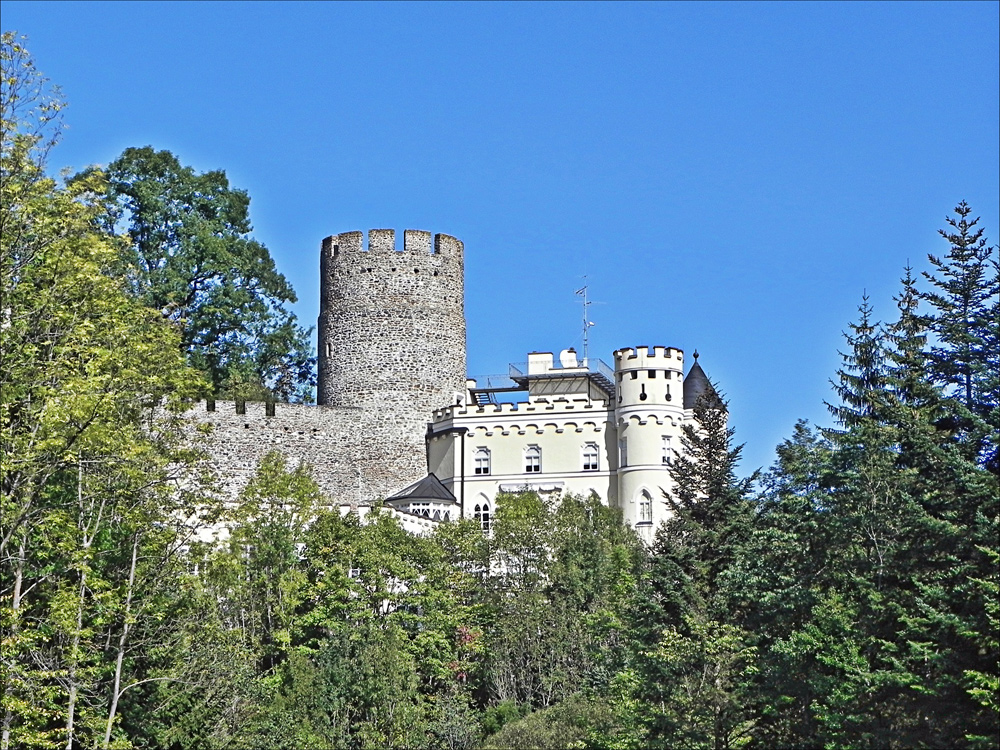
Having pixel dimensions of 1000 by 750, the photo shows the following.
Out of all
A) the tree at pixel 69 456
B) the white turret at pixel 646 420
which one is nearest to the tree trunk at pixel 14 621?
the tree at pixel 69 456

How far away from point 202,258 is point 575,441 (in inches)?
530

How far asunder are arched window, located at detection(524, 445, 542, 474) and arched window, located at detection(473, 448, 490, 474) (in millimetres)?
1219

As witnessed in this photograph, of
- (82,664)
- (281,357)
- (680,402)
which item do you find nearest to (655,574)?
(82,664)

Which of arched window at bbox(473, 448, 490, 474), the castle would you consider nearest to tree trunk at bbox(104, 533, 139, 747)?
the castle

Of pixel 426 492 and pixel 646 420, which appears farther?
pixel 646 420

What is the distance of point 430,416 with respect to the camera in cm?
5888

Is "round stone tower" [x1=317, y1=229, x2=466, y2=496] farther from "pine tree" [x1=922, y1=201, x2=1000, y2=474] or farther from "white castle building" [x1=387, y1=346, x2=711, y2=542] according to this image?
"pine tree" [x1=922, y1=201, x2=1000, y2=474]

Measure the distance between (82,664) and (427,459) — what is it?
2806 cm

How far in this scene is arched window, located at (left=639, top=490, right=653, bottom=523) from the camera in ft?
181

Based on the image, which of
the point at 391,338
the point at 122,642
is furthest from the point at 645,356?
the point at 122,642

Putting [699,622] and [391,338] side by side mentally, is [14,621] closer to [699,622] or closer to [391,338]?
[699,622]

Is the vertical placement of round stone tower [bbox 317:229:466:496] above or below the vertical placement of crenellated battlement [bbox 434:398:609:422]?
above

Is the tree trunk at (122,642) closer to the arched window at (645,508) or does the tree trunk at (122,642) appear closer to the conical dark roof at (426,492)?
the conical dark roof at (426,492)

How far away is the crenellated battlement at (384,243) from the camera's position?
197ft
